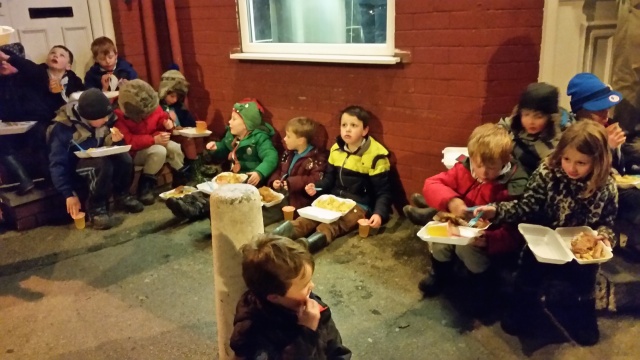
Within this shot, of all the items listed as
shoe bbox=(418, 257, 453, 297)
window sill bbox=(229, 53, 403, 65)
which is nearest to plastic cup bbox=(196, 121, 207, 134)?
window sill bbox=(229, 53, 403, 65)

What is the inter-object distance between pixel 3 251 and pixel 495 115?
3.95m

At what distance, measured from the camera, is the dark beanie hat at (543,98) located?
336 cm

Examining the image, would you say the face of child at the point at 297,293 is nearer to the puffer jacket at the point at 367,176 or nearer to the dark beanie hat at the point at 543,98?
the dark beanie hat at the point at 543,98

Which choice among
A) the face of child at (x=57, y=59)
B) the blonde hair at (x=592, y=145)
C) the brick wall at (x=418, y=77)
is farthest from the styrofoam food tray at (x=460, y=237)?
the face of child at (x=57, y=59)

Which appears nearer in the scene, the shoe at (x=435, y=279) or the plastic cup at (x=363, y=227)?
the shoe at (x=435, y=279)

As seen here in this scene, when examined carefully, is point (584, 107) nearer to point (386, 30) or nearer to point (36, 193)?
point (386, 30)

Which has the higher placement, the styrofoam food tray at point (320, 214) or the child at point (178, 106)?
the child at point (178, 106)

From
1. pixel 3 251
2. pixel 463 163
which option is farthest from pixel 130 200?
pixel 463 163

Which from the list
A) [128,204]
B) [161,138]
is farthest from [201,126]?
[128,204]

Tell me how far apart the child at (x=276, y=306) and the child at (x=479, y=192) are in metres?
1.31

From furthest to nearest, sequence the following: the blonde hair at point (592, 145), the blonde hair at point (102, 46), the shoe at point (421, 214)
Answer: the blonde hair at point (102, 46) → the shoe at point (421, 214) → the blonde hair at point (592, 145)

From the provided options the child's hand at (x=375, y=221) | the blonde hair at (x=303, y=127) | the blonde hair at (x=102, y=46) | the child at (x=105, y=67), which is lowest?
the child's hand at (x=375, y=221)

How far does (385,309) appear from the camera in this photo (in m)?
3.42

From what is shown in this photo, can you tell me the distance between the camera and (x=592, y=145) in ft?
9.30
